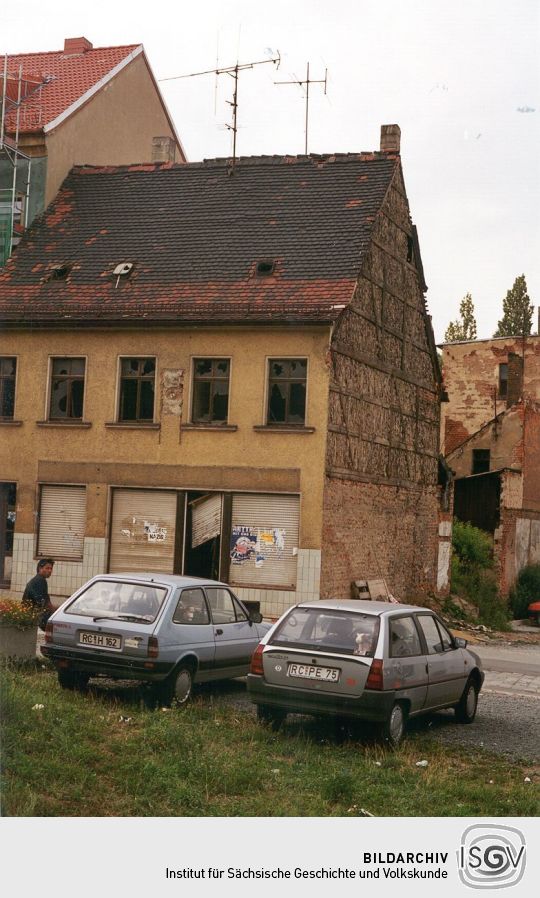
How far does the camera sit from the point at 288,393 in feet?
72.8

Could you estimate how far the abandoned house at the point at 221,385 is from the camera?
72.1 ft

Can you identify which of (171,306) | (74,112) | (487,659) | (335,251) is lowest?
(487,659)

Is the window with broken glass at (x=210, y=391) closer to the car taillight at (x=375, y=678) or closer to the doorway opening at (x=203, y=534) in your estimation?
the doorway opening at (x=203, y=534)

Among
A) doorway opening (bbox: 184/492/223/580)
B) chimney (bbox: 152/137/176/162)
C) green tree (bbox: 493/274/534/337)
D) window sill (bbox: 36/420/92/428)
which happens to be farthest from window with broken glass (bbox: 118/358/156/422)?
green tree (bbox: 493/274/534/337)

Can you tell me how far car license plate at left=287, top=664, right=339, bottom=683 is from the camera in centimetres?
1009

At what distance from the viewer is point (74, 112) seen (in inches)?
1097

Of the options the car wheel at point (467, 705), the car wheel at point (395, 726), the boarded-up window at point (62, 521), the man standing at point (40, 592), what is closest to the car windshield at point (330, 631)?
the car wheel at point (395, 726)

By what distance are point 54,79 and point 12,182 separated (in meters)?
4.13

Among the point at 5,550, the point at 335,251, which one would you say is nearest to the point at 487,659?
the point at 335,251

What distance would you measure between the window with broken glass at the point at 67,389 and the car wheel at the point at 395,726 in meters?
14.5

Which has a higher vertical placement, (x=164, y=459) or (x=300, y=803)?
(x=164, y=459)

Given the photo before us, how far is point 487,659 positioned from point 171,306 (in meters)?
9.51

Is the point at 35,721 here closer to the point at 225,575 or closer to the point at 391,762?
the point at 391,762
